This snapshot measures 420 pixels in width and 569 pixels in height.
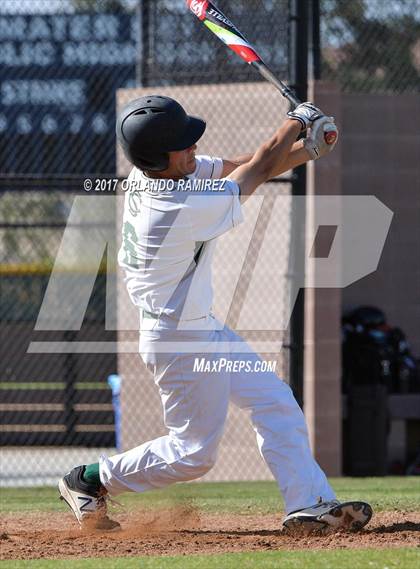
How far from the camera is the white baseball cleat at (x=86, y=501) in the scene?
584 cm

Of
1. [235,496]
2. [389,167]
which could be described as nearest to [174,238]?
[235,496]

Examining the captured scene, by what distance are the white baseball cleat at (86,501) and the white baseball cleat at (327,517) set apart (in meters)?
1.04

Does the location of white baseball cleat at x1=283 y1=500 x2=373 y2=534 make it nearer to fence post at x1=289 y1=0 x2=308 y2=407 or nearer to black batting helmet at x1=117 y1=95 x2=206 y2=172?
black batting helmet at x1=117 y1=95 x2=206 y2=172

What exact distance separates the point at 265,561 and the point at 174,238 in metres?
1.54

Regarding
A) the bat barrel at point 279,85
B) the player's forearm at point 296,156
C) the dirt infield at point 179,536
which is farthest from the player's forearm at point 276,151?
the dirt infield at point 179,536

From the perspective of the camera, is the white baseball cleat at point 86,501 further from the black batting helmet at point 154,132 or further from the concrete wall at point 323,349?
the concrete wall at point 323,349

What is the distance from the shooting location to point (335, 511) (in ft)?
17.5

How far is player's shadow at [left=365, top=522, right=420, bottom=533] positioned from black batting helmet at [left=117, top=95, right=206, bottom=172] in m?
2.07

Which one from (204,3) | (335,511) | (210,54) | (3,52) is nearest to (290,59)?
(210,54)

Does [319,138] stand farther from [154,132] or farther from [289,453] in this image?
[289,453]

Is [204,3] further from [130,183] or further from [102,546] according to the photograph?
[102,546]

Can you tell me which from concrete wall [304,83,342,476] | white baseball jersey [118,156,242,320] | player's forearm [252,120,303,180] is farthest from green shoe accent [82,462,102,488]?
concrete wall [304,83,342,476]

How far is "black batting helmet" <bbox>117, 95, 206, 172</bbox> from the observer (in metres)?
5.30

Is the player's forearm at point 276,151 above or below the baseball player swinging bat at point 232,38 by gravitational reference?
below
